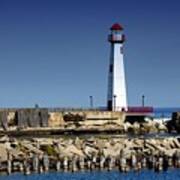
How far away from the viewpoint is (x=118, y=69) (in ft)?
346

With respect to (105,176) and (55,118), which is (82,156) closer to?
(105,176)

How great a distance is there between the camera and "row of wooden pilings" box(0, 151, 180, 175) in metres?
55.0

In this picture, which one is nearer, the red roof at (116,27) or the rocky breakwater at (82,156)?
the rocky breakwater at (82,156)

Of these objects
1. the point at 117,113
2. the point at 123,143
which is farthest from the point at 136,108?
the point at 123,143

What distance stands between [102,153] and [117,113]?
4647 cm

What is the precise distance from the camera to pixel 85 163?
56469 mm

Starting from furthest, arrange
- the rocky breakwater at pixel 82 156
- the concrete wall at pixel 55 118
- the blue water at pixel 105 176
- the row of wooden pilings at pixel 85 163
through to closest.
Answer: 1. the concrete wall at pixel 55 118
2. the rocky breakwater at pixel 82 156
3. the row of wooden pilings at pixel 85 163
4. the blue water at pixel 105 176

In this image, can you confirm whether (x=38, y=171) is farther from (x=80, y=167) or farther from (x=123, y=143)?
(x=123, y=143)

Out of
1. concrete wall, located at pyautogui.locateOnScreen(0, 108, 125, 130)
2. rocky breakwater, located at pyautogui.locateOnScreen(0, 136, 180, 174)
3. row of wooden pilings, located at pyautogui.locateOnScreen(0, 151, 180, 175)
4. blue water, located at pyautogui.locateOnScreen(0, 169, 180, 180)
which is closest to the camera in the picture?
blue water, located at pyautogui.locateOnScreen(0, 169, 180, 180)

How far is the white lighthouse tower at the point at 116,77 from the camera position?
10519cm

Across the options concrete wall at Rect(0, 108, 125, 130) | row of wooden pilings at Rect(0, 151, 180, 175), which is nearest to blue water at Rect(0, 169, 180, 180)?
row of wooden pilings at Rect(0, 151, 180, 175)

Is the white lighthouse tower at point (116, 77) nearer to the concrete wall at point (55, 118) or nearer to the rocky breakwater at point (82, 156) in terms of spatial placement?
the concrete wall at point (55, 118)

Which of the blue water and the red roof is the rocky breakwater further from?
the red roof

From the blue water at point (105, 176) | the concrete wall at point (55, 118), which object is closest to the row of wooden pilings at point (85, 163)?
the blue water at point (105, 176)
